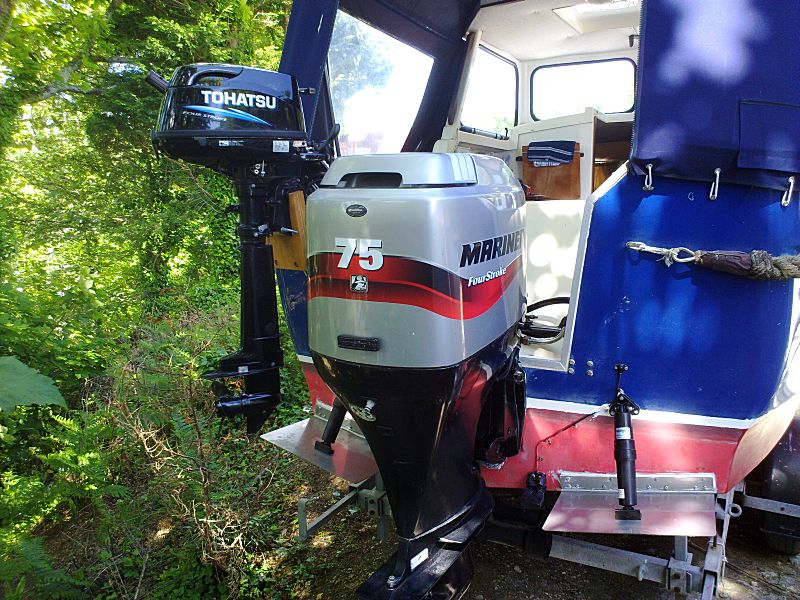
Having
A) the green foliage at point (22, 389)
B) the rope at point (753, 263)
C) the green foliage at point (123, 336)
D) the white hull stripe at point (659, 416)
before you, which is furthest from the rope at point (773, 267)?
the green foliage at point (22, 389)

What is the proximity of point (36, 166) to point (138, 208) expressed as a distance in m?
1.62

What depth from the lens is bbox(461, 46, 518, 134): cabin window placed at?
4348mm

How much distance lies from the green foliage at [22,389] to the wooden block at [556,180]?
309cm

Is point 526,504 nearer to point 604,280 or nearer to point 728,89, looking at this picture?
point 604,280

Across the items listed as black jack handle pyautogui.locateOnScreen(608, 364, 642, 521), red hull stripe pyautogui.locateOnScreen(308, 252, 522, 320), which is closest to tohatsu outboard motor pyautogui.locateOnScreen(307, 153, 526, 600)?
red hull stripe pyautogui.locateOnScreen(308, 252, 522, 320)

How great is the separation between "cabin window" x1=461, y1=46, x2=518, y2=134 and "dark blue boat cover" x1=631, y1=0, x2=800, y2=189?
2379 mm

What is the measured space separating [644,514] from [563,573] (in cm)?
82

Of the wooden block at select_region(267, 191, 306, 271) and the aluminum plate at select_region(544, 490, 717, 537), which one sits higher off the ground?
the wooden block at select_region(267, 191, 306, 271)

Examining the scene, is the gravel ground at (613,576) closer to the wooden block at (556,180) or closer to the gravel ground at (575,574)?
the gravel ground at (575,574)

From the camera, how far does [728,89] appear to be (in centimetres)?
195

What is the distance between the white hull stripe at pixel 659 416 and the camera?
82.0 inches

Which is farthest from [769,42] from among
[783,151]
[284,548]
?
[284,548]

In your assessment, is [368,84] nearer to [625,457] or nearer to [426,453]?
[426,453]

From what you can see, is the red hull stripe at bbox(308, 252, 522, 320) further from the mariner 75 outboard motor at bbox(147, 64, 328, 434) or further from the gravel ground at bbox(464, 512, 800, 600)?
the gravel ground at bbox(464, 512, 800, 600)
